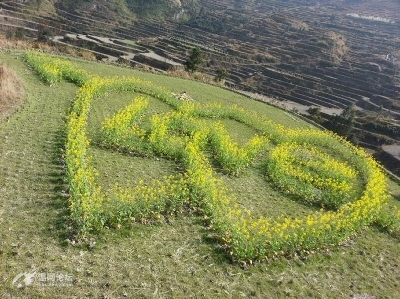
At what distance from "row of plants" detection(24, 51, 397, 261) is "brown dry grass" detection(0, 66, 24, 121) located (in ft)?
7.37

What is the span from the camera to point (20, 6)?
94.2 metres

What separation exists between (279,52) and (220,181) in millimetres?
99899

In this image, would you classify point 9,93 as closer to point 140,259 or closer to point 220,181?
point 220,181

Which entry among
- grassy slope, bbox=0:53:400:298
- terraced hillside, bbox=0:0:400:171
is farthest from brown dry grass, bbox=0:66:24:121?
terraced hillside, bbox=0:0:400:171

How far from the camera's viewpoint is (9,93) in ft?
53.3

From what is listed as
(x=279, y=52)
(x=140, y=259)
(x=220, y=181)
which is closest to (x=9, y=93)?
(x=220, y=181)

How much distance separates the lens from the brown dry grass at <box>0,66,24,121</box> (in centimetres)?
1525

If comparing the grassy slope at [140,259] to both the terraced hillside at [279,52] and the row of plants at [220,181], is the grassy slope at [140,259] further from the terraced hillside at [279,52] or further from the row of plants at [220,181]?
the terraced hillside at [279,52]

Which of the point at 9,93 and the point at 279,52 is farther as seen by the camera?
the point at 279,52

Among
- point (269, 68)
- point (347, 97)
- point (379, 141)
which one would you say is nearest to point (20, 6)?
point (269, 68)

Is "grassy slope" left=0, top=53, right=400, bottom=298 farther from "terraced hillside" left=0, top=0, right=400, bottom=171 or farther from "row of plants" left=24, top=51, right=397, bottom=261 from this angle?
"terraced hillside" left=0, top=0, right=400, bottom=171

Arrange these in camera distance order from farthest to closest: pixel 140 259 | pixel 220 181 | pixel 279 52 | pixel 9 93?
pixel 279 52 < pixel 9 93 < pixel 220 181 < pixel 140 259

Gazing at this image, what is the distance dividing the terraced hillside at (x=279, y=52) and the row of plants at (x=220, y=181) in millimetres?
35133

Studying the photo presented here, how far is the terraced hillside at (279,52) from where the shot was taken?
73.2 m
